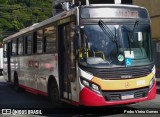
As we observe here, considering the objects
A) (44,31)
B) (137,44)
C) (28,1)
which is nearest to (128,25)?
(137,44)

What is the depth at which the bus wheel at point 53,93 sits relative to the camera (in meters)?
12.1

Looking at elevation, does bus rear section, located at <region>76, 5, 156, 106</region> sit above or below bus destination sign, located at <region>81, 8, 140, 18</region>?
below

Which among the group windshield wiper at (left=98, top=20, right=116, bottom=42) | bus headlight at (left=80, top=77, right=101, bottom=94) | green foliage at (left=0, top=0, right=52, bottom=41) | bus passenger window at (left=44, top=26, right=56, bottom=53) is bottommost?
green foliage at (left=0, top=0, right=52, bottom=41)

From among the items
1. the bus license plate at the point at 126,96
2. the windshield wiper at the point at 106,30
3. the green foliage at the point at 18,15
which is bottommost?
the green foliage at the point at 18,15

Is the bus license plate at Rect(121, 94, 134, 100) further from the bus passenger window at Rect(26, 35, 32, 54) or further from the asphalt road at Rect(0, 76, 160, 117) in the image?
the bus passenger window at Rect(26, 35, 32, 54)

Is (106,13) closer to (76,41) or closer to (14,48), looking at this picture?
(76,41)

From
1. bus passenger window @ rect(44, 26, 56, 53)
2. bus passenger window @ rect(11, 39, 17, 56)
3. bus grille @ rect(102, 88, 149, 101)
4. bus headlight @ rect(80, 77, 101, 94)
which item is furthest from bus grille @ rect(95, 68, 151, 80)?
bus passenger window @ rect(11, 39, 17, 56)

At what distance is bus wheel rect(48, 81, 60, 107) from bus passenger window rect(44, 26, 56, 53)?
3.51 ft

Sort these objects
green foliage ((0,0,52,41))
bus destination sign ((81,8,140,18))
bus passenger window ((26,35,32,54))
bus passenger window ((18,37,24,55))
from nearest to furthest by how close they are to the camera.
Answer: bus destination sign ((81,8,140,18)), bus passenger window ((26,35,32,54)), bus passenger window ((18,37,24,55)), green foliage ((0,0,52,41))

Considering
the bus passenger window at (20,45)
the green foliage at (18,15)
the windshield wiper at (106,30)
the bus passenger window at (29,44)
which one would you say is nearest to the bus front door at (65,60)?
the windshield wiper at (106,30)

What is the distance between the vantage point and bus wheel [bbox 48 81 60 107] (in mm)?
12070

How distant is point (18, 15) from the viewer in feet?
240

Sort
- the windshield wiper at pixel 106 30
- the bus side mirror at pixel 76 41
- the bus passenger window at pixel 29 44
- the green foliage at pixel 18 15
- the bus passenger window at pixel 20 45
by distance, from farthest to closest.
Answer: the green foliage at pixel 18 15, the bus passenger window at pixel 20 45, the bus passenger window at pixel 29 44, the windshield wiper at pixel 106 30, the bus side mirror at pixel 76 41

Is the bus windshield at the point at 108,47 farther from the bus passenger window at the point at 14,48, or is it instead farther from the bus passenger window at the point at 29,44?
the bus passenger window at the point at 14,48
